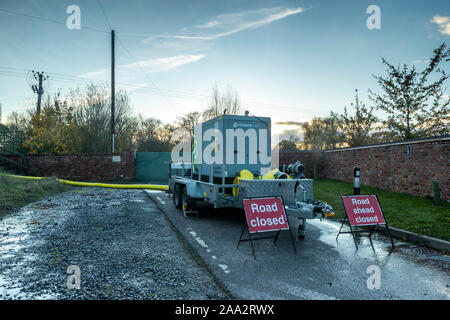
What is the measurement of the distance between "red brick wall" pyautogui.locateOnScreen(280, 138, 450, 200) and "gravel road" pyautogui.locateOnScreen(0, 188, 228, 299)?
1026 cm

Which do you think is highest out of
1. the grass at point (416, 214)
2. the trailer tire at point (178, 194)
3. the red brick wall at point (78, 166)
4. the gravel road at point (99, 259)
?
the red brick wall at point (78, 166)

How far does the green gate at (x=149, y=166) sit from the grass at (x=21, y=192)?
21.7ft

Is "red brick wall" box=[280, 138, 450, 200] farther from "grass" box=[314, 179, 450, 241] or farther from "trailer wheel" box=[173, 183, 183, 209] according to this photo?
"trailer wheel" box=[173, 183, 183, 209]

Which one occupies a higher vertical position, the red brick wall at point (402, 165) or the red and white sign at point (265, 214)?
the red brick wall at point (402, 165)

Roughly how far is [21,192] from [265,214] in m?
11.3

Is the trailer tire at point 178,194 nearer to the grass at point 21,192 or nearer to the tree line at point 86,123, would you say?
the grass at point 21,192

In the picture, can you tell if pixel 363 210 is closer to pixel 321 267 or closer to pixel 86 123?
pixel 321 267

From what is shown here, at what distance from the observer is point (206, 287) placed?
3787 millimetres

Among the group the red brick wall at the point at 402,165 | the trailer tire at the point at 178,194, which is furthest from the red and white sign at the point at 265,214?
the red brick wall at the point at 402,165

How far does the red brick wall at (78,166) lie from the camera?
2088cm

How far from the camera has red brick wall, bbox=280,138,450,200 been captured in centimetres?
1073

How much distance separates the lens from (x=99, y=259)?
15.8 feet

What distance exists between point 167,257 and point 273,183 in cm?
277
